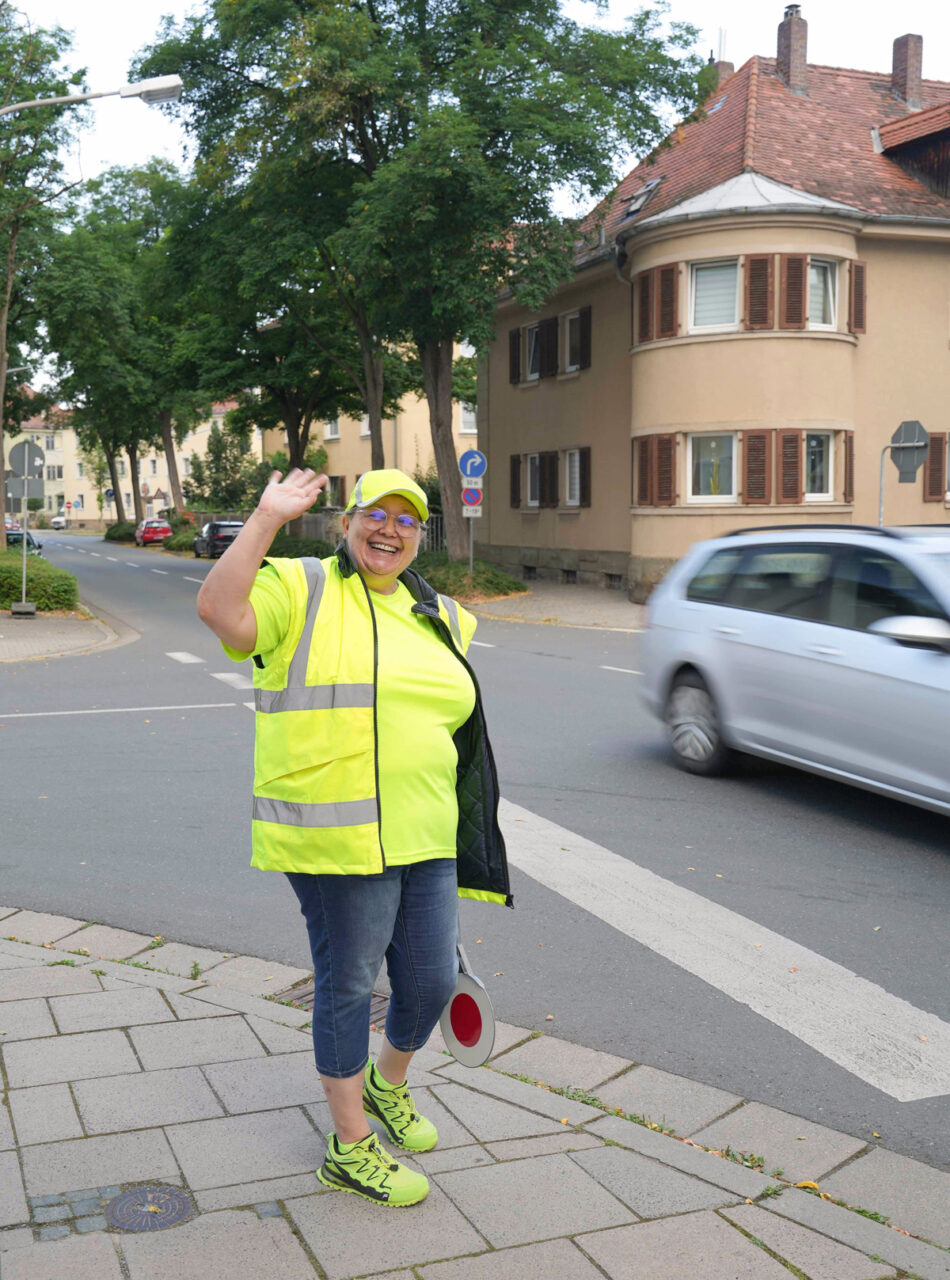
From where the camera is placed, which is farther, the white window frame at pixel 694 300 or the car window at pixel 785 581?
the white window frame at pixel 694 300

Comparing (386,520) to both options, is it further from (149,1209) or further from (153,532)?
(153,532)

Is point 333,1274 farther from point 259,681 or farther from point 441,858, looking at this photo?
point 259,681

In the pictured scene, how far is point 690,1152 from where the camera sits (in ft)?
11.3

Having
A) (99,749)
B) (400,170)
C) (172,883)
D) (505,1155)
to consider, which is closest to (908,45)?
(400,170)

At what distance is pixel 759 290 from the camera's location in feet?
78.6

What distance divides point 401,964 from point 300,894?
1.10ft

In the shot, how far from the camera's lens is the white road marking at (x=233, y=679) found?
45.3 feet

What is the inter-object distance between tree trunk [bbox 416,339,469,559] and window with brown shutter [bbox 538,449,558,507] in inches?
151

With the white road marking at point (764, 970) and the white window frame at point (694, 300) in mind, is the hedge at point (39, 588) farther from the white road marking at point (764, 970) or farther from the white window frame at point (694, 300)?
the white road marking at point (764, 970)

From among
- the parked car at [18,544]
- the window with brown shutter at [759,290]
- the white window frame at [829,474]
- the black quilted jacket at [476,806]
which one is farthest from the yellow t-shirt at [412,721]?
the parked car at [18,544]

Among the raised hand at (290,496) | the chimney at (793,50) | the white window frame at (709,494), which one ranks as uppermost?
the chimney at (793,50)

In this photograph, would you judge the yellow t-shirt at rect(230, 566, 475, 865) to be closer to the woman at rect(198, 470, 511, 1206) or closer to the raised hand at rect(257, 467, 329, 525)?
the woman at rect(198, 470, 511, 1206)

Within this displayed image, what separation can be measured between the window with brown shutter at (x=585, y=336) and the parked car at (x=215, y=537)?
17.7m

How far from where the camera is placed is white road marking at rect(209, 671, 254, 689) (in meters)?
13.8
